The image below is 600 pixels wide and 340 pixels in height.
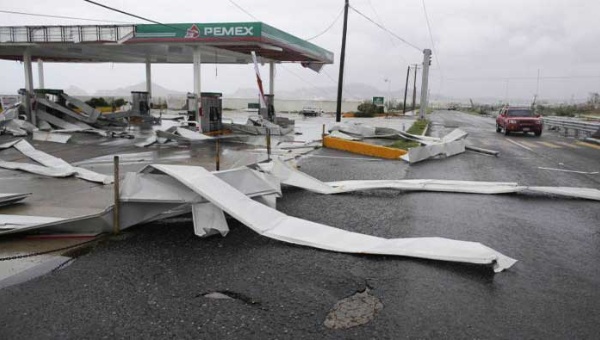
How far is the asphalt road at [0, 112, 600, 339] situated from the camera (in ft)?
12.1

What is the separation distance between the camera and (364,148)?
15.8 meters

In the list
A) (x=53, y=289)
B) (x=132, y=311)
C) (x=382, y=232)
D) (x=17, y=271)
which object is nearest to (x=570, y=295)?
(x=382, y=232)

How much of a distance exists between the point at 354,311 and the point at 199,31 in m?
17.0

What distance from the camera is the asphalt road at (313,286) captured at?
370cm

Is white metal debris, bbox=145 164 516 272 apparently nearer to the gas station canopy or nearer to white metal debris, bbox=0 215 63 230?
white metal debris, bbox=0 215 63 230

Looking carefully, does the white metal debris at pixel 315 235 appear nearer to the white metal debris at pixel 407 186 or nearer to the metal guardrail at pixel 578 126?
the white metal debris at pixel 407 186

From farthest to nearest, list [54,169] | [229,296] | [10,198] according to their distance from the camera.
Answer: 1. [54,169]
2. [10,198]
3. [229,296]

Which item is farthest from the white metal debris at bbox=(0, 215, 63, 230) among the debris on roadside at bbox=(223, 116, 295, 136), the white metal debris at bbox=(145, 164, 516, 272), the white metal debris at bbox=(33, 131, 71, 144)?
the debris on roadside at bbox=(223, 116, 295, 136)

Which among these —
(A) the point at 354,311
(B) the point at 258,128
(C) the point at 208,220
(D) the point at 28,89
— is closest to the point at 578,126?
(B) the point at 258,128

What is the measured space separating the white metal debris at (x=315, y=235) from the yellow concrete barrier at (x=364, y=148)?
908 cm

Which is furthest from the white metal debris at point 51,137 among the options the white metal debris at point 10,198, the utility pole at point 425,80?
the utility pole at point 425,80

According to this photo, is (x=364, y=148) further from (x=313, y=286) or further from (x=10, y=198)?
(x=313, y=286)

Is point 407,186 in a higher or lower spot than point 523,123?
lower

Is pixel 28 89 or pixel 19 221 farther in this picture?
pixel 28 89
